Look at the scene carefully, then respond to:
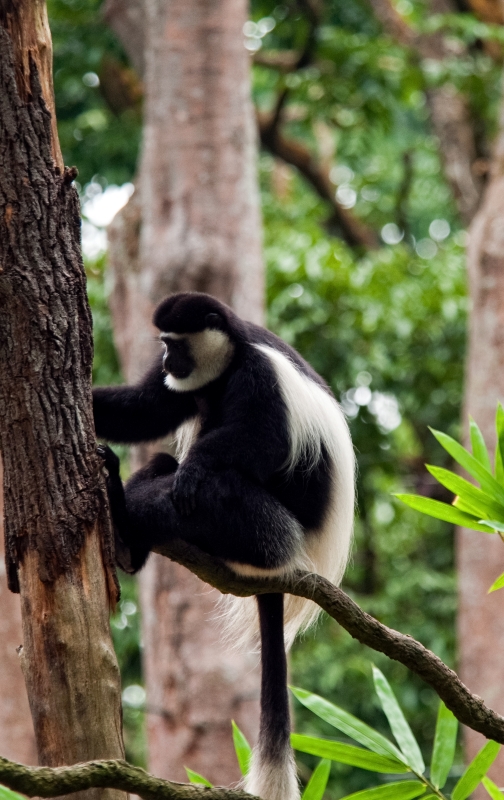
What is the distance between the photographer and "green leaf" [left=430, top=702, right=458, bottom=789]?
59.6 inches

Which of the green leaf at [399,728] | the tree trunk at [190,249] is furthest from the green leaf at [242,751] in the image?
the tree trunk at [190,249]

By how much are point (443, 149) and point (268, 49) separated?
4.04 feet

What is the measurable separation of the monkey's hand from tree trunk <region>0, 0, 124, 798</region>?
1.20 feet

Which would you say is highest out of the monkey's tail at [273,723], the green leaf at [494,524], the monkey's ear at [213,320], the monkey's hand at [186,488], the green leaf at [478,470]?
the monkey's ear at [213,320]

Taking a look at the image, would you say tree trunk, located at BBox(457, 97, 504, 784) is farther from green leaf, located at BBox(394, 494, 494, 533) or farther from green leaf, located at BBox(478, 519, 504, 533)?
green leaf, located at BBox(478, 519, 504, 533)

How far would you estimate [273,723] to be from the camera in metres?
1.70

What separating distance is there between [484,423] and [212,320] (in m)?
2.17

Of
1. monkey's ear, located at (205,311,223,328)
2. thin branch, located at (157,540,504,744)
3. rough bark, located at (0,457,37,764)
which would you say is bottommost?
rough bark, located at (0,457,37,764)

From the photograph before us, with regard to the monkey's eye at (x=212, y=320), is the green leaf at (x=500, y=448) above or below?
below

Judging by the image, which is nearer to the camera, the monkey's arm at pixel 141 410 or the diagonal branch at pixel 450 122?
the monkey's arm at pixel 141 410

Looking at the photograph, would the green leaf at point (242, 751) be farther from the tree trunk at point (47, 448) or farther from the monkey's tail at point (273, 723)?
the tree trunk at point (47, 448)

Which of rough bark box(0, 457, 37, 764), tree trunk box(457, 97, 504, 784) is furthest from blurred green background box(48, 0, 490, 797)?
rough bark box(0, 457, 37, 764)

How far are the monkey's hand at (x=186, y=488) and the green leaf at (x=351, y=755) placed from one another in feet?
1.47

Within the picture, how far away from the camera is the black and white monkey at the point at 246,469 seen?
5.43 ft
